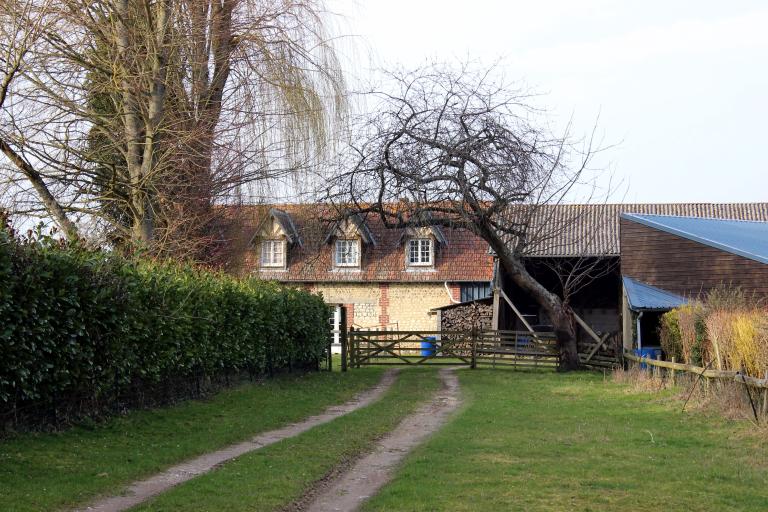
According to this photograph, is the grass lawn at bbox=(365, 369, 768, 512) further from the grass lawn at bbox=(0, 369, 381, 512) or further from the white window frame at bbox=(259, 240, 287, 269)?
the white window frame at bbox=(259, 240, 287, 269)

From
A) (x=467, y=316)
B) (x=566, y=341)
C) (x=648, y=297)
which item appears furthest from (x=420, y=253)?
(x=648, y=297)

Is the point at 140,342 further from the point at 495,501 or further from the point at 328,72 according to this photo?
the point at 495,501

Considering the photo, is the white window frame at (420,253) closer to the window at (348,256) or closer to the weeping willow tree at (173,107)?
the window at (348,256)

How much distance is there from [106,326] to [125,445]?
2137mm

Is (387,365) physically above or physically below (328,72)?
below

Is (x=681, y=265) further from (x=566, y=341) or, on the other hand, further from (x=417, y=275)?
(x=417, y=275)

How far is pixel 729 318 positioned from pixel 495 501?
8940 mm

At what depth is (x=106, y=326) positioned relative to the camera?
13.8 metres

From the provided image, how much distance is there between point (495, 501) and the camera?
29.6ft

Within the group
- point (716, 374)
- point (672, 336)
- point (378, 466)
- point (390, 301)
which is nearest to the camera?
point (378, 466)

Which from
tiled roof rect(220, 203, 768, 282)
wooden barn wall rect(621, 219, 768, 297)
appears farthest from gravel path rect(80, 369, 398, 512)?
tiled roof rect(220, 203, 768, 282)

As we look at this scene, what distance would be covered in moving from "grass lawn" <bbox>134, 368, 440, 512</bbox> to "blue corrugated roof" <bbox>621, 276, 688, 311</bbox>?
12.8 metres

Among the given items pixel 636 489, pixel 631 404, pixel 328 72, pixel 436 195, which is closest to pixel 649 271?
pixel 436 195

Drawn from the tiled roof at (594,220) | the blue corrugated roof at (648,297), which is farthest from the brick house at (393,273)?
the blue corrugated roof at (648,297)
